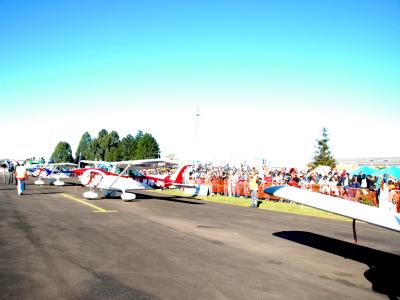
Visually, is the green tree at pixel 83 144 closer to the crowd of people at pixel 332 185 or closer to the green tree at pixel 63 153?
the green tree at pixel 63 153

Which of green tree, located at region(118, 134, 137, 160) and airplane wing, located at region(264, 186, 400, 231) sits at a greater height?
green tree, located at region(118, 134, 137, 160)

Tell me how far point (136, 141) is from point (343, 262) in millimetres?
111344

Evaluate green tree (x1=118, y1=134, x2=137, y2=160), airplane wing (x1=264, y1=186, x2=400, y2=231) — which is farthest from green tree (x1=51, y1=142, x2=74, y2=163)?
airplane wing (x1=264, y1=186, x2=400, y2=231)

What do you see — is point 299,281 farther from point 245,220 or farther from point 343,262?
point 245,220

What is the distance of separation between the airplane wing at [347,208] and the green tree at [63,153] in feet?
570

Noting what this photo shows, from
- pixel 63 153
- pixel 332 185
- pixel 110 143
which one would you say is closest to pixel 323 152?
pixel 332 185

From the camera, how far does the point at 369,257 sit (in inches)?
297

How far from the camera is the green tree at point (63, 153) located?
166750 millimetres

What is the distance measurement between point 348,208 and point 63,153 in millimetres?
178342

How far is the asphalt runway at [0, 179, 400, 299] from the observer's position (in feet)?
15.9

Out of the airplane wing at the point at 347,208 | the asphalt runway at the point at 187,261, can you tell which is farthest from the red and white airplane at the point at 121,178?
the airplane wing at the point at 347,208

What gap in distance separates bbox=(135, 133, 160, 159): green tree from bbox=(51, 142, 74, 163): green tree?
74394mm

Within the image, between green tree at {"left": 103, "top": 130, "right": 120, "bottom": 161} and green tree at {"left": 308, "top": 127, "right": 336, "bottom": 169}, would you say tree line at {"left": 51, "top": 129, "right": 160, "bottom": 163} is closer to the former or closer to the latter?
green tree at {"left": 103, "top": 130, "right": 120, "bottom": 161}

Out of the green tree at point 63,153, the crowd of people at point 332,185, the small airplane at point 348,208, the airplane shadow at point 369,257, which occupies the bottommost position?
the airplane shadow at point 369,257
